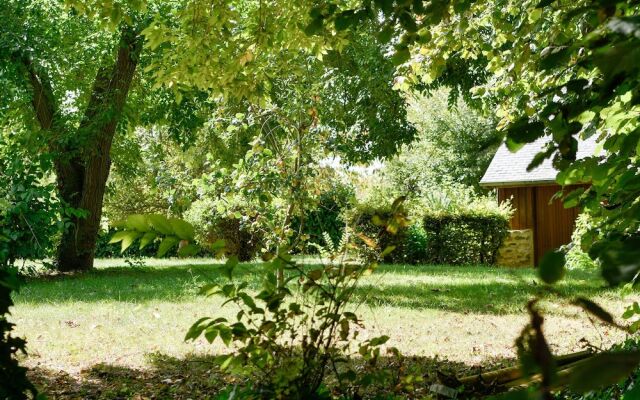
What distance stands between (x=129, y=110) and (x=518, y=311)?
335 inches

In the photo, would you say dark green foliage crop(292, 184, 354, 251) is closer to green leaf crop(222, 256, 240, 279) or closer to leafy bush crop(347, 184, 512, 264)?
leafy bush crop(347, 184, 512, 264)

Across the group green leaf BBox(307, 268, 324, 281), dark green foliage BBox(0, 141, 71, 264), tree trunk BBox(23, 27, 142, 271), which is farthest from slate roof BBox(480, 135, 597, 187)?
green leaf BBox(307, 268, 324, 281)

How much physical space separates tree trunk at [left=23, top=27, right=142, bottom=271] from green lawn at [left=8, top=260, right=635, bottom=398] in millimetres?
2424

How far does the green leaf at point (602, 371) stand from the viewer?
0.55m

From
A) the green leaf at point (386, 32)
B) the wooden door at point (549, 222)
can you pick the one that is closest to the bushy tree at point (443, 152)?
the wooden door at point (549, 222)

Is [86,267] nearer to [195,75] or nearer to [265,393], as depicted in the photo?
[195,75]

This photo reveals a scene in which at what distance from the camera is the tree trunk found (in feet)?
42.1

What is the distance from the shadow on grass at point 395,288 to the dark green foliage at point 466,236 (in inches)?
150

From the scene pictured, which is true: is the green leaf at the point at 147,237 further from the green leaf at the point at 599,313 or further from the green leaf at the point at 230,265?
the green leaf at the point at 599,313

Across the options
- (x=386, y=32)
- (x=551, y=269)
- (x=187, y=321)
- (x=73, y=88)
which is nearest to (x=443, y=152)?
(x=73, y=88)

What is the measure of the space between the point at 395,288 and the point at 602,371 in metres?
9.70

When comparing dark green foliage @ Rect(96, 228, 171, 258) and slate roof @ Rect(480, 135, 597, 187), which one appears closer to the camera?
slate roof @ Rect(480, 135, 597, 187)

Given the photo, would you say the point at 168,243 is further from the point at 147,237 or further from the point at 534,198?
the point at 534,198

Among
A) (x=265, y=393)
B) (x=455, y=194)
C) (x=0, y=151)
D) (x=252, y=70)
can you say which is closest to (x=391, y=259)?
(x=455, y=194)
